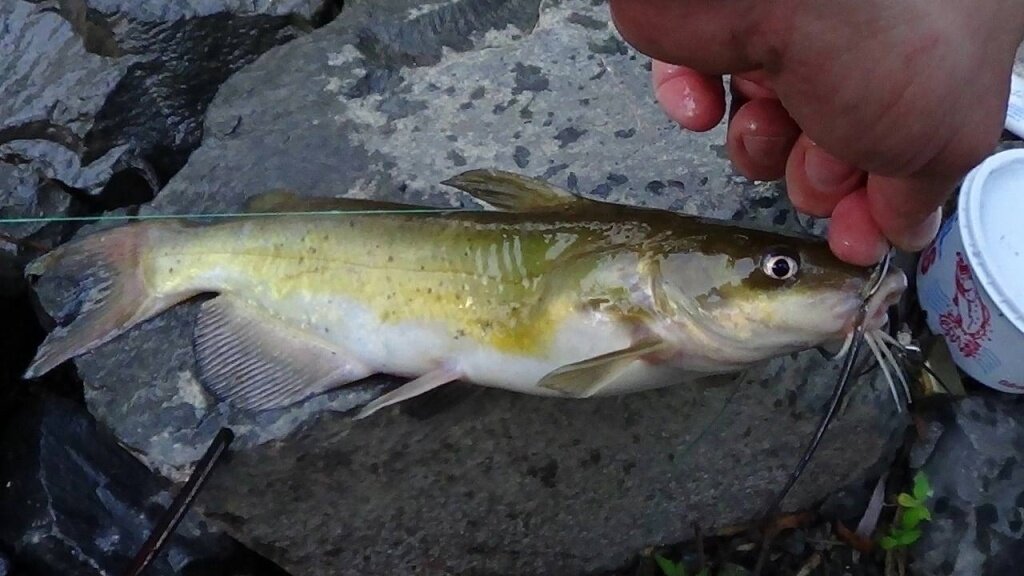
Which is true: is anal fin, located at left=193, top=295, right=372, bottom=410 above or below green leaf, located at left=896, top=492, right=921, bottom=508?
above

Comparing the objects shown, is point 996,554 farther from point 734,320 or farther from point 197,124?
point 197,124

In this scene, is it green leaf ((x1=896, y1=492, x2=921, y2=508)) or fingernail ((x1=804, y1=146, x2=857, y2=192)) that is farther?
green leaf ((x1=896, y1=492, x2=921, y2=508))

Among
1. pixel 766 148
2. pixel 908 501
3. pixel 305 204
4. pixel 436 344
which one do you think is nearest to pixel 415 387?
pixel 436 344

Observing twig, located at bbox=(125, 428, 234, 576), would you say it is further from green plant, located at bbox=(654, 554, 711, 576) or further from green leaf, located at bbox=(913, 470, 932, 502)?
green leaf, located at bbox=(913, 470, 932, 502)

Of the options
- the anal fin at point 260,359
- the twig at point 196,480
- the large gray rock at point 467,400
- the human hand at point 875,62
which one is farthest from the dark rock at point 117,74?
the human hand at point 875,62

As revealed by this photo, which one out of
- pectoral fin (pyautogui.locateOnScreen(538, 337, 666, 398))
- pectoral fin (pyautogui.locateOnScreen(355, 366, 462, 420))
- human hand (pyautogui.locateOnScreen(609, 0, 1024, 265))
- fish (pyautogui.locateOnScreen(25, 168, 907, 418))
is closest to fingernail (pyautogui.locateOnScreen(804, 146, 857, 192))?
fish (pyautogui.locateOnScreen(25, 168, 907, 418))

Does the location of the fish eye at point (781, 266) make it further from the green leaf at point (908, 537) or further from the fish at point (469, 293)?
the green leaf at point (908, 537)

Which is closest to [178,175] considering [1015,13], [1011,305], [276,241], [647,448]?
[276,241]
